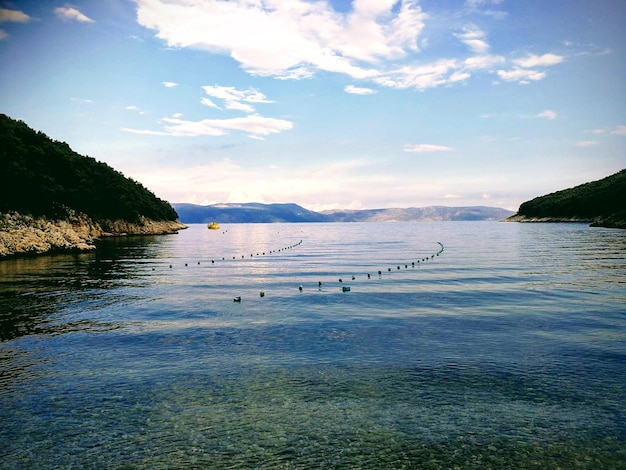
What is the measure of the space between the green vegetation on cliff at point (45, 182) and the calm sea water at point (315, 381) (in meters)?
60.7

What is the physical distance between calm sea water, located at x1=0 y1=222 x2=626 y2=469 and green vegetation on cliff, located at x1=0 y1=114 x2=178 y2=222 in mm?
60705

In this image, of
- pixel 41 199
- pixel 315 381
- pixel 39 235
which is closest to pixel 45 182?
pixel 41 199

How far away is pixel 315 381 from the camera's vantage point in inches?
615

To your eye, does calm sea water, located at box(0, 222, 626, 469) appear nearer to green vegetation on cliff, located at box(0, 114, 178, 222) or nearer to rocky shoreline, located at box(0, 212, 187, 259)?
rocky shoreline, located at box(0, 212, 187, 259)

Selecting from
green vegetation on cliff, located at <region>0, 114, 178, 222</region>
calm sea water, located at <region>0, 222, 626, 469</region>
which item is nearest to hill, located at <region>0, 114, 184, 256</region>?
green vegetation on cliff, located at <region>0, 114, 178, 222</region>

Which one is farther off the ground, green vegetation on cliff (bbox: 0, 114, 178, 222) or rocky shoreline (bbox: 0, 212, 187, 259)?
green vegetation on cliff (bbox: 0, 114, 178, 222)

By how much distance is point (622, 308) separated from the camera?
27422 millimetres

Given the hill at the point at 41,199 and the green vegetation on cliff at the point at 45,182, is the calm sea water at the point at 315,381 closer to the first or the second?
the hill at the point at 41,199

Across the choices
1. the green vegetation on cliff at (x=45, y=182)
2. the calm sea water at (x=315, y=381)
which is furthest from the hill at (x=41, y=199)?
the calm sea water at (x=315, y=381)

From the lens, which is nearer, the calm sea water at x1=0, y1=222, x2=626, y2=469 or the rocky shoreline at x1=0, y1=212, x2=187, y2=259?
the calm sea water at x1=0, y1=222, x2=626, y2=469

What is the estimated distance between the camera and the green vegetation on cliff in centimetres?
8288

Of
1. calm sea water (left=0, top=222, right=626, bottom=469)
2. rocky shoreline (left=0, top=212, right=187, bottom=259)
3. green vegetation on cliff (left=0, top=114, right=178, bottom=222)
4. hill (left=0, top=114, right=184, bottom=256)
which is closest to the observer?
calm sea water (left=0, top=222, right=626, bottom=469)

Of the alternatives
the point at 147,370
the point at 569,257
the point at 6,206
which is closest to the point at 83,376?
the point at 147,370

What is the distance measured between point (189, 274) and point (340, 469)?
4283cm
